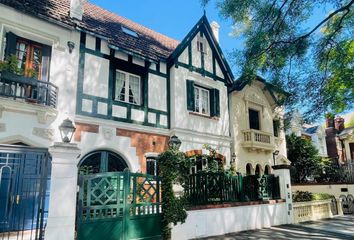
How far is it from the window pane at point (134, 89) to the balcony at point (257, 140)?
282 inches

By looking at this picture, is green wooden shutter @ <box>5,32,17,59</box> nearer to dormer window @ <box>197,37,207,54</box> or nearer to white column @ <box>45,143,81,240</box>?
white column @ <box>45,143,81,240</box>

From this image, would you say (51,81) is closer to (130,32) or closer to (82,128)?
(82,128)

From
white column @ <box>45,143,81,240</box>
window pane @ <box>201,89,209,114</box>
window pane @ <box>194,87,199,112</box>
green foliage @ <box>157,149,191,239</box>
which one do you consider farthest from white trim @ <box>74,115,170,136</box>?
white column @ <box>45,143,81,240</box>

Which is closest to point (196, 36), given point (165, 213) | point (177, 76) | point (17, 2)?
point (177, 76)

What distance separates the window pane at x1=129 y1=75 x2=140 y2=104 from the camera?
1259 centimetres

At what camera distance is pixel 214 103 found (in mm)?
15250

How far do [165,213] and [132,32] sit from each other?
9880 millimetres

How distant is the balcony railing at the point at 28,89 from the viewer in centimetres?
889

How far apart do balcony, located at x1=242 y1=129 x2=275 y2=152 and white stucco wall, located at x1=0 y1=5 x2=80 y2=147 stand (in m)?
10.1

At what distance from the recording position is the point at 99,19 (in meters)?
13.5

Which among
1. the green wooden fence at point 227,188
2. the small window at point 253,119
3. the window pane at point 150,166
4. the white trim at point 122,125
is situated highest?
the small window at point 253,119

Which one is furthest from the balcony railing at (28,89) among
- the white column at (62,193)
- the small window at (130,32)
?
the small window at (130,32)

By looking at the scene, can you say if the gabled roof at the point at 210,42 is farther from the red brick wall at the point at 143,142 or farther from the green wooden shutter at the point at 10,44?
the green wooden shutter at the point at 10,44

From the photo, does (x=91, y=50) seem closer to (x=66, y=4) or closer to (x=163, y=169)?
(x=66, y=4)
